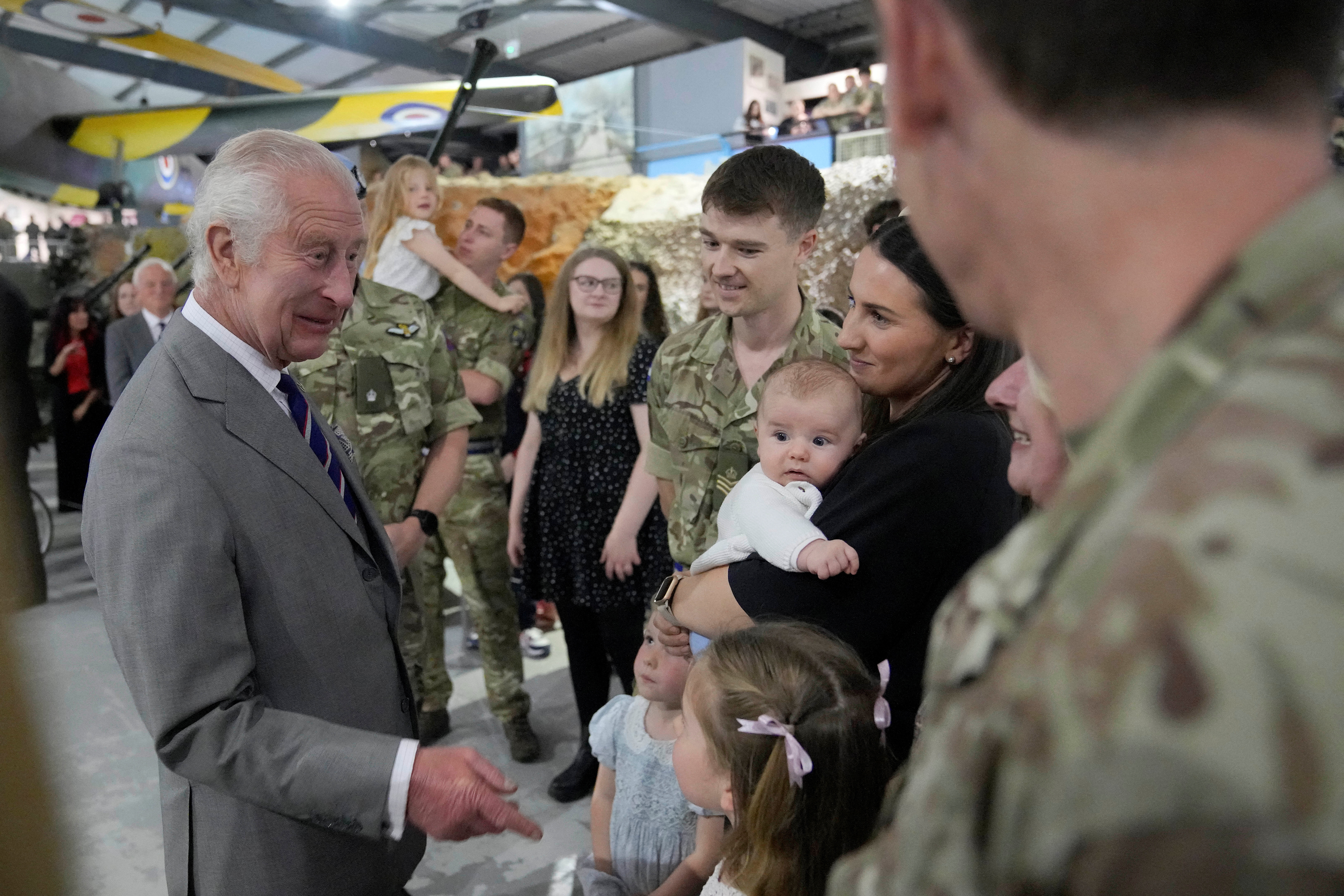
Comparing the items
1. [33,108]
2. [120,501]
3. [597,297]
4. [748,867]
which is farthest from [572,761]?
[33,108]

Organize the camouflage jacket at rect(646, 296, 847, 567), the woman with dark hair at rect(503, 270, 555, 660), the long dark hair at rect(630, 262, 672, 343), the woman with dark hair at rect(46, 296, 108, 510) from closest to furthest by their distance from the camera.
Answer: the camouflage jacket at rect(646, 296, 847, 567), the long dark hair at rect(630, 262, 672, 343), the woman with dark hair at rect(503, 270, 555, 660), the woman with dark hair at rect(46, 296, 108, 510)

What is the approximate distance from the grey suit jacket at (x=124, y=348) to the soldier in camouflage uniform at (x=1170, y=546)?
5.38 metres

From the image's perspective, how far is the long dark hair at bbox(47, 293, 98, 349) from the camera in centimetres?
573

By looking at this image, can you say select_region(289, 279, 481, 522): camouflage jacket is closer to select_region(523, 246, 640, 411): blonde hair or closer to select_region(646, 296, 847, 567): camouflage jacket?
select_region(523, 246, 640, 411): blonde hair

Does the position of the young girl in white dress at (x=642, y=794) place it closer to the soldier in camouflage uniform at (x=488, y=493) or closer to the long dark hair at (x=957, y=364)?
the long dark hair at (x=957, y=364)

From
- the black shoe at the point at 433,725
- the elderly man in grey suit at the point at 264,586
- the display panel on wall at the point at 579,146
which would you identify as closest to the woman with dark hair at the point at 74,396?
the black shoe at the point at 433,725

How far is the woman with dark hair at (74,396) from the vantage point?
5.32 metres

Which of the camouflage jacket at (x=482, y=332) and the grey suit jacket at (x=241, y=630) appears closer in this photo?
the grey suit jacket at (x=241, y=630)

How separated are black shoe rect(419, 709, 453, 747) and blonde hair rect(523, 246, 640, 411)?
1.21 meters

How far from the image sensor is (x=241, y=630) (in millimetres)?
1139

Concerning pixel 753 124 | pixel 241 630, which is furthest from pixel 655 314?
pixel 753 124

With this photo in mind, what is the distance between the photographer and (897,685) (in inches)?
50.3

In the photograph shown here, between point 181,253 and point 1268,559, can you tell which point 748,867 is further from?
point 181,253

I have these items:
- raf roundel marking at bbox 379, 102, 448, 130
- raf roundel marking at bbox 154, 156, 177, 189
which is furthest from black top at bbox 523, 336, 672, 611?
raf roundel marking at bbox 154, 156, 177, 189
